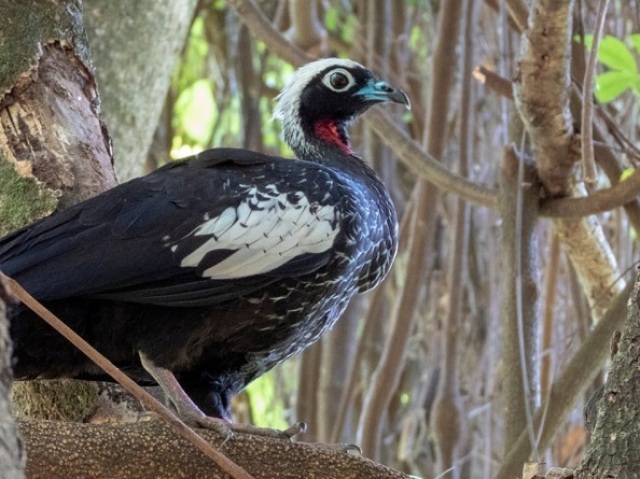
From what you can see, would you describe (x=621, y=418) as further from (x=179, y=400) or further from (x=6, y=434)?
(x=179, y=400)

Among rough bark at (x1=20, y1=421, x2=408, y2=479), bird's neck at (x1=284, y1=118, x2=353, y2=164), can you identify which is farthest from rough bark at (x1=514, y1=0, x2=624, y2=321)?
rough bark at (x1=20, y1=421, x2=408, y2=479)

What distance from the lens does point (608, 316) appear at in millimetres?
3111

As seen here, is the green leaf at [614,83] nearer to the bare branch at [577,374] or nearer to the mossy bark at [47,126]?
the bare branch at [577,374]

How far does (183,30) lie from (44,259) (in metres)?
1.80

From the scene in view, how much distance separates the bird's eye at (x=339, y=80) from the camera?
3.26 m

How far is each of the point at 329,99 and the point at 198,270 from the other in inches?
43.6

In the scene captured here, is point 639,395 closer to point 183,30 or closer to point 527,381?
point 527,381

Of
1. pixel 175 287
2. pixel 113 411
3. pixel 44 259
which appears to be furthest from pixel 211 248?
pixel 113 411

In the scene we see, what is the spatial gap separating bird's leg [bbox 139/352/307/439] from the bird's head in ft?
3.54

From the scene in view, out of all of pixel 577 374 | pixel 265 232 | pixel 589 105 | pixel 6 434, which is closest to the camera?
pixel 6 434

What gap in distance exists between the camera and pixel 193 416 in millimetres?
2262

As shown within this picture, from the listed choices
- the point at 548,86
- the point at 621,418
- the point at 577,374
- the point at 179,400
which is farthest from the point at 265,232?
the point at 577,374

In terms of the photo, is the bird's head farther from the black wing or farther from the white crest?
the black wing

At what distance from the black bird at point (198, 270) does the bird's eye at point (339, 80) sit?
25.2 inches
